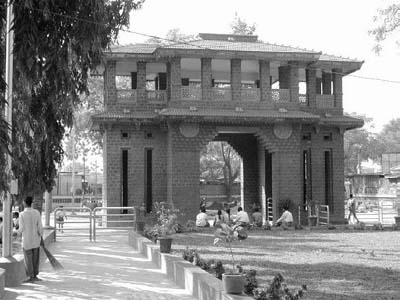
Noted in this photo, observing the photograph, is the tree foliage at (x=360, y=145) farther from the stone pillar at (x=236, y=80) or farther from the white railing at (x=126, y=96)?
the white railing at (x=126, y=96)

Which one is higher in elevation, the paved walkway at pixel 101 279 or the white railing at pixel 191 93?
the white railing at pixel 191 93

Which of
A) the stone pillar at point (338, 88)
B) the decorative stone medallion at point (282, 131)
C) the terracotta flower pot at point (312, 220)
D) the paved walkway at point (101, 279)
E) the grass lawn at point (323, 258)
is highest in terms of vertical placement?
the stone pillar at point (338, 88)

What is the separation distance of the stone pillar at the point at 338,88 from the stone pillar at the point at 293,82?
255 centimetres

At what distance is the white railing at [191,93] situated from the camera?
26.0 m

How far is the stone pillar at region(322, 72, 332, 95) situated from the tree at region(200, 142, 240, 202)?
1661cm

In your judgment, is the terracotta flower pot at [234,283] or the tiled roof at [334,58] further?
the tiled roof at [334,58]

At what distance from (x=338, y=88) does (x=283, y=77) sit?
277 centimetres

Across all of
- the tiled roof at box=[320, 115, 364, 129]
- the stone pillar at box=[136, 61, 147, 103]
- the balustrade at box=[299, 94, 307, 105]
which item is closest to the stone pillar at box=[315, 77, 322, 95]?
the balustrade at box=[299, 94, 307, 105]

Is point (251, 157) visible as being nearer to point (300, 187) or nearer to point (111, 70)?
point (300, 187)

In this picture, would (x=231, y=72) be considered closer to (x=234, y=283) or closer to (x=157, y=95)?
(x=157, y=95)

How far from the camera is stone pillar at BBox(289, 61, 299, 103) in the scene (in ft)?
88.4

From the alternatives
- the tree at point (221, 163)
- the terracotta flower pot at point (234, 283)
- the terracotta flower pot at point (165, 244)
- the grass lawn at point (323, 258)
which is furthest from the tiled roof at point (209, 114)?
the tree at point (221, 163)

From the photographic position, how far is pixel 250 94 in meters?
26.7

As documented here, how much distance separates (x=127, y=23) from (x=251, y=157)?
19833mm
